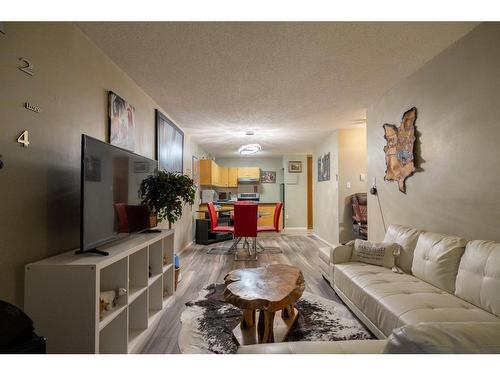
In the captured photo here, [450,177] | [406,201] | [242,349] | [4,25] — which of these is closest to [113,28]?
[4,25]

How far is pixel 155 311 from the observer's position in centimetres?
243

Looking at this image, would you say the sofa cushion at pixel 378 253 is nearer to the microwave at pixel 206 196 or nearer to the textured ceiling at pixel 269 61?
the textured ceiling at pixel 269 61

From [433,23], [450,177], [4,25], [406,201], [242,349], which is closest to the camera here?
[242,349]

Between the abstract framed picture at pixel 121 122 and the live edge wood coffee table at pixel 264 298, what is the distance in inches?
67.9

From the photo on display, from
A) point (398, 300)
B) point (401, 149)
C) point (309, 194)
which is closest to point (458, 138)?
point (401, 149)

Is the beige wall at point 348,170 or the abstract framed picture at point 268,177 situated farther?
the abstract framed picture at point 268,177

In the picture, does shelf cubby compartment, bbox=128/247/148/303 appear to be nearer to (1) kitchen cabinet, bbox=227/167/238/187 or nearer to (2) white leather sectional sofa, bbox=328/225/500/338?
(2) white leather sectional sofa, bbox=328/225/500/338

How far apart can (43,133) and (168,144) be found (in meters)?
2.49

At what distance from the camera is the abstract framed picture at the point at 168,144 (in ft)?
12.0

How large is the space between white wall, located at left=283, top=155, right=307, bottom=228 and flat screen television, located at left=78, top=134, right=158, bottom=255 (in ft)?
20.3

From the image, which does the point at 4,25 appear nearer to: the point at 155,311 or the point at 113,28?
the point at 113,28

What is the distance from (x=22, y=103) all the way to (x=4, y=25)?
1.30ft

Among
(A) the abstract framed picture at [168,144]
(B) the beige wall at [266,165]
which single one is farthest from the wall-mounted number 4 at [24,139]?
(B) the beige wall at [266,165]

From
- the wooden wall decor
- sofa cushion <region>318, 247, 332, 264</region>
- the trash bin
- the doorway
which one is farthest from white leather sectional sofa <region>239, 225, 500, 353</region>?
the doorway
